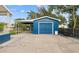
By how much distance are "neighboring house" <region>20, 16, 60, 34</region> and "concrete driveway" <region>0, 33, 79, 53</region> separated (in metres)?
0.11

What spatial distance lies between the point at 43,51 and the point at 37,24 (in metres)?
0.62

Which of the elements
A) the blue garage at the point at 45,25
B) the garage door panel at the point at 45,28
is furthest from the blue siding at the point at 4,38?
the garage door panel at the point at 45,28

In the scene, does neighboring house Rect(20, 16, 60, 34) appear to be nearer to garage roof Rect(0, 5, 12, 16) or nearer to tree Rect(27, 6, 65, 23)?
tree Rect(27, 6, 65, 23)

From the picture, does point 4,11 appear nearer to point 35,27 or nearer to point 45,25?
point 35,27

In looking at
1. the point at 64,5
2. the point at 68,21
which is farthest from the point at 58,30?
the point at 64,5

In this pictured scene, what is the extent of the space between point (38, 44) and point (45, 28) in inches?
15.4

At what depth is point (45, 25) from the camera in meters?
6.61
